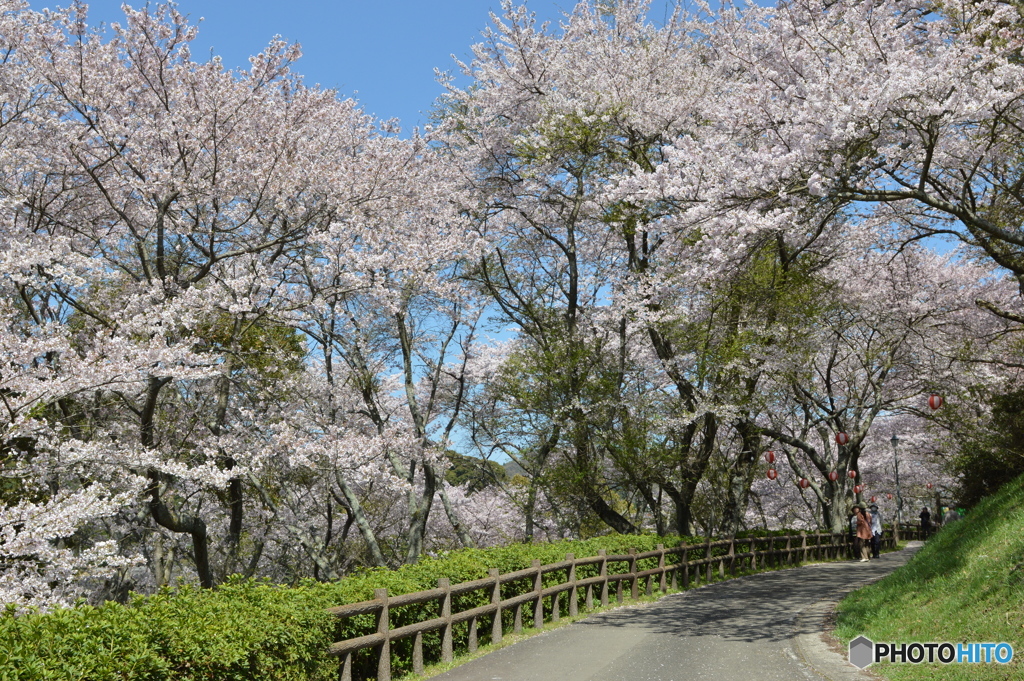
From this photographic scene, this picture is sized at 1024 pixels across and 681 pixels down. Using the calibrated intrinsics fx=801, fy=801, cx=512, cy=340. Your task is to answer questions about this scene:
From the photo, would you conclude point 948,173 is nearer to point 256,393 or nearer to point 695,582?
point 695,582

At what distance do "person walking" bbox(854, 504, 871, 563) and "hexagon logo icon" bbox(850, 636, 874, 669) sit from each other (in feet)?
49.2

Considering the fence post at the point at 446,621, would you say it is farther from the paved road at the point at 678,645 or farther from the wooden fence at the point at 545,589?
the paved road at the point at 678,645

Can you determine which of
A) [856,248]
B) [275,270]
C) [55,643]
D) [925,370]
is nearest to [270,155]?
[275,270]

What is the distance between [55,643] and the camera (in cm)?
492

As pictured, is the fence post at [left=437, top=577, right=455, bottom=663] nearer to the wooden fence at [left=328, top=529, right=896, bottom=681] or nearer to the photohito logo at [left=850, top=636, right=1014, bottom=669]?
the wooden fence at [left=328, top=529, right=896, bottom=681]

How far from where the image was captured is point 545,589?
1304cm

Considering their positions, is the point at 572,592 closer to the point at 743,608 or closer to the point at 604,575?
the point at 604,575

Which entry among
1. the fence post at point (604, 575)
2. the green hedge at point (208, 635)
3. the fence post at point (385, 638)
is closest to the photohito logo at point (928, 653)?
the green hedge at point (208, 635)

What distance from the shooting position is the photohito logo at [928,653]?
762cm

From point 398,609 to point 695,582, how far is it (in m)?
12.0

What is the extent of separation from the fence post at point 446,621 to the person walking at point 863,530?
1773cm

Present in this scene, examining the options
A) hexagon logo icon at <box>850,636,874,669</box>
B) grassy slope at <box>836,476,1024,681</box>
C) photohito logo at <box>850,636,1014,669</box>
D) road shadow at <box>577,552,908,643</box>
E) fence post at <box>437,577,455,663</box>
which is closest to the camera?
photohito logo at <box>850,636,1014,669</box>

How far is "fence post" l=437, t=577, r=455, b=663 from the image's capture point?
33.2 feet

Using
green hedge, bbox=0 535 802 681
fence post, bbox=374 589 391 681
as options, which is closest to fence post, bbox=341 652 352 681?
green hedge, bbox=0 535 802 681
